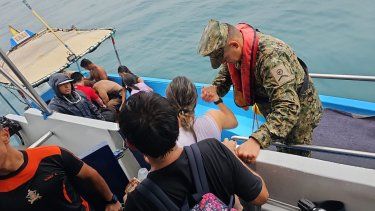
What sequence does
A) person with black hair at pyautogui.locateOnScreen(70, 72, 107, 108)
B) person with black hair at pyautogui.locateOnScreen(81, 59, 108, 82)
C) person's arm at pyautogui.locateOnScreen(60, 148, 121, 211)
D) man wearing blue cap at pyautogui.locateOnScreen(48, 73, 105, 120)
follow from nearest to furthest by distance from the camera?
person's arm at pyautogui.locateOnScreen(60, 148, 121, 211) < man wearing blue cap at pyautogui.locateOnScreen(48, 73, 105, 120) < person with black hair at pyautogui.locateOnScreen(70, 72, 107, 108) < person with black hair at pyautogui.locateOnScreen(81, 59, 108, 82)

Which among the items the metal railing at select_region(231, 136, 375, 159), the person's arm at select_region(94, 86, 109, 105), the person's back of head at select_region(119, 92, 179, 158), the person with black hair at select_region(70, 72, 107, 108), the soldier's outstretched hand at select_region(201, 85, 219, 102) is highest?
the person's back of head at select_region(119, 92, 179, 158)

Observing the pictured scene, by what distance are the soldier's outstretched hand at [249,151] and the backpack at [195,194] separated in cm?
53

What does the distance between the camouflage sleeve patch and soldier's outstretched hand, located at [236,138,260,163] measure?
0.42 meters

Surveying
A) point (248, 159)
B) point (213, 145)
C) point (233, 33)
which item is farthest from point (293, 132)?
point (213, 145)

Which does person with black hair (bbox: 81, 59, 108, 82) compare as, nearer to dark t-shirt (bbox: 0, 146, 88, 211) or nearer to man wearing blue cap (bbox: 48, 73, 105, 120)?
man wearing blue cap (bbox: 48, 73, 105, 120)

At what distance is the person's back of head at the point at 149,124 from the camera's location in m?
1.31

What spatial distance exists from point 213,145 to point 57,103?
350 cm

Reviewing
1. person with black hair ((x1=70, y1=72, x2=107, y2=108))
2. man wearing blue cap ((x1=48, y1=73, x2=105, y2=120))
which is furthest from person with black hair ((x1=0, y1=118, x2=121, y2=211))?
person with black hair ((x1=70, y1=72, x2=107, y2=108))

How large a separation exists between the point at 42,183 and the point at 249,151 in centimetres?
128

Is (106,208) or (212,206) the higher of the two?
(212,206)

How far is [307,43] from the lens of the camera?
7863 millimetres

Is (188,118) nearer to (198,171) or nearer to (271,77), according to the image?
(271,77)

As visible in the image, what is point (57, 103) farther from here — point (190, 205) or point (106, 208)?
point (190, 205)

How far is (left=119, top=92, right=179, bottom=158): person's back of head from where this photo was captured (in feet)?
4.30
